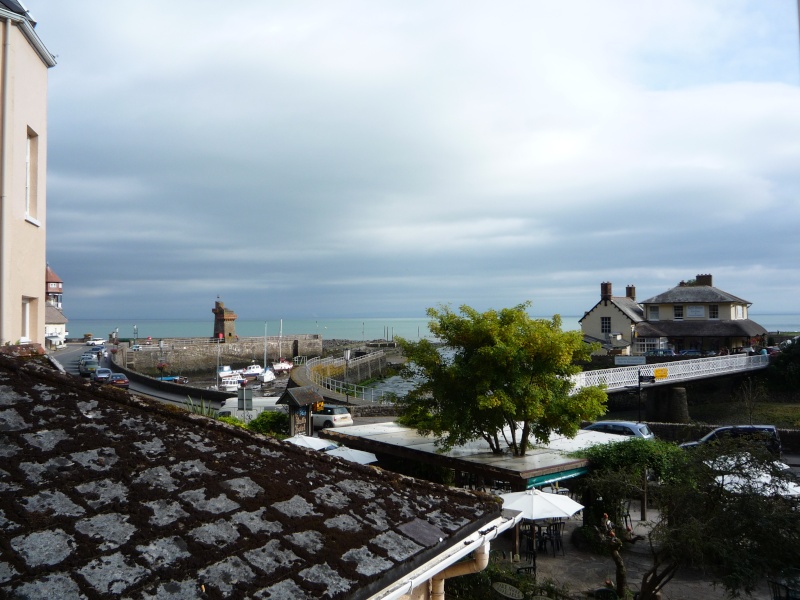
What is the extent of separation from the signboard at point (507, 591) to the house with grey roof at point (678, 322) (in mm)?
46271

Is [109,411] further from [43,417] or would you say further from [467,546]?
[467,546]

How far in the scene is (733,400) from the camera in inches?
1628

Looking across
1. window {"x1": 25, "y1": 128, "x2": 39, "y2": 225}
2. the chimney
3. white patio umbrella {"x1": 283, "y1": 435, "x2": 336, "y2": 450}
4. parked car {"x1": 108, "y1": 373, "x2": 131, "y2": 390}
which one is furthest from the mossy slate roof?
the chimney

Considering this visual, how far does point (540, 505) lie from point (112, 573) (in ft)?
39.3

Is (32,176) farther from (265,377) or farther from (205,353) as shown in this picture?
(205,353)

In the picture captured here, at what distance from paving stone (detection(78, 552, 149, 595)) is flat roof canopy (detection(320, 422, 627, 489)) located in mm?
12651

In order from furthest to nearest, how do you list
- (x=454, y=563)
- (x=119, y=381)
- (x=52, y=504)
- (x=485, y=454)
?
(x=119, y=381), (x=485, y=454), (x=454, y=563), (x=52, y=504)

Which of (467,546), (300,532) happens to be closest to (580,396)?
(467,546)

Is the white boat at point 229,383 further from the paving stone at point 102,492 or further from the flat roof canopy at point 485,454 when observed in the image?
the paving stone at point 102,492

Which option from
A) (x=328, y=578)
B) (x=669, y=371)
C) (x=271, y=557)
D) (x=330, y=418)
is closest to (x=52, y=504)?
(x=271, y=557)

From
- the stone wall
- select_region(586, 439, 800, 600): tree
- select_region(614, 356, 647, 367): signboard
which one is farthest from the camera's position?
the stone wall

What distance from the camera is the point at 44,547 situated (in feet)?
8.70

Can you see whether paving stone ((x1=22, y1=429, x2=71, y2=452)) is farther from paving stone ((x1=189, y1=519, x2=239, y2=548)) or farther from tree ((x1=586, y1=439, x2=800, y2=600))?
tree ((x1=586, y1=439, x2=800, y2=600))

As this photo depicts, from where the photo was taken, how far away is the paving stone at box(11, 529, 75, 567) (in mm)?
2570
